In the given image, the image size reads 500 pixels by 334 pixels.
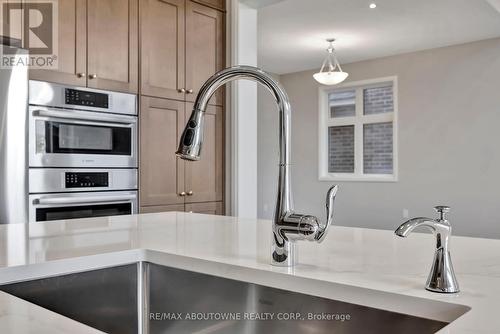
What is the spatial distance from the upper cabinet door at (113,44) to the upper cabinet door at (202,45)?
45 cm

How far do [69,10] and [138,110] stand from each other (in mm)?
712

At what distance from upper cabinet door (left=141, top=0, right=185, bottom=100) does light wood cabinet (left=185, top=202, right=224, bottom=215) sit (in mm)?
779

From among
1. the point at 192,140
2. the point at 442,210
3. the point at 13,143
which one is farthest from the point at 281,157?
the point at 13,143

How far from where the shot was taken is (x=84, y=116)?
2.75 meters

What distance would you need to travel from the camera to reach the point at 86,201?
2725 mm

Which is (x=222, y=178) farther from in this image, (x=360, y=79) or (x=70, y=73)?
(x=360, y=79)

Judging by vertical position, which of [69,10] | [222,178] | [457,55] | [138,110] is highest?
[457,55]

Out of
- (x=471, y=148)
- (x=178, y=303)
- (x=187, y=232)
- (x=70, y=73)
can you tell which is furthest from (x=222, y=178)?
(x=471, y=148)

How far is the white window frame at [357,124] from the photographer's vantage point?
6.67 m

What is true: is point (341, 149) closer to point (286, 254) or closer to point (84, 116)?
point (84, 116)

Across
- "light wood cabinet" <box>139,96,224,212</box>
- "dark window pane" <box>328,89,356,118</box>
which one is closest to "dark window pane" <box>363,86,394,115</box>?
"dark window pane" <box>328,89,356,118</box>

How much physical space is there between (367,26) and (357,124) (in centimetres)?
→ 220

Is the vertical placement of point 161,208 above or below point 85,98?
below

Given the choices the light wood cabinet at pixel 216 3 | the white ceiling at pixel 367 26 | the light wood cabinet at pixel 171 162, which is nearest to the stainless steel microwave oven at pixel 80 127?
the light wood cabinet at pixel 171 162
